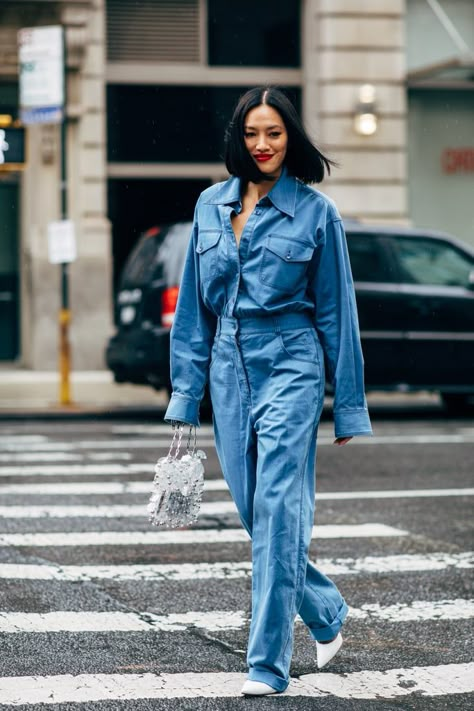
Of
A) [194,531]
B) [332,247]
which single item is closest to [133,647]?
[332,247]

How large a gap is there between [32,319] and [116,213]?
194cm

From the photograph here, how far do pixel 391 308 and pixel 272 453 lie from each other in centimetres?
959

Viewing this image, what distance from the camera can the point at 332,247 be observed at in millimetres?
4465

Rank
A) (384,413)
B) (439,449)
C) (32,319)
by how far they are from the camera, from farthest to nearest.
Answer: (32,319) → (384,413) → (439,449)

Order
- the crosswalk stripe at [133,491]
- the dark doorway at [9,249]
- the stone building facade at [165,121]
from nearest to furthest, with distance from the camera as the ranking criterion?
the crosswalk stripe at [133,491] → the stone building facade at [165,121] → the dark doorway at [9,249]

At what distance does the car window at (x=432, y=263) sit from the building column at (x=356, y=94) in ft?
20.5

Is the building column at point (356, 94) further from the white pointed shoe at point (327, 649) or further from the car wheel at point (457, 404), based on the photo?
the white pointed shoe at point (327, 649)

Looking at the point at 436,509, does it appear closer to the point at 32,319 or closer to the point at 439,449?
the point at 439,449

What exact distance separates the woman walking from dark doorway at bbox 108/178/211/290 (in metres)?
16.1

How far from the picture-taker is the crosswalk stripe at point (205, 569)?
250 inches

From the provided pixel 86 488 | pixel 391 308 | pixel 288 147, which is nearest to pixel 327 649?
pixel 288 147

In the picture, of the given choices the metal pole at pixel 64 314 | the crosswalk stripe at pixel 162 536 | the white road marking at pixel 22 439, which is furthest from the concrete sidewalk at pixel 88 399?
the crosswalk stripe at pixel 162 536

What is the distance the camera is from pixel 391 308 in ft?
45.2

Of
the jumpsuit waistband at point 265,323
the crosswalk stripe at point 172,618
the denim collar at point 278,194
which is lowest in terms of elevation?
the crosswalk stripe at point 172,618
